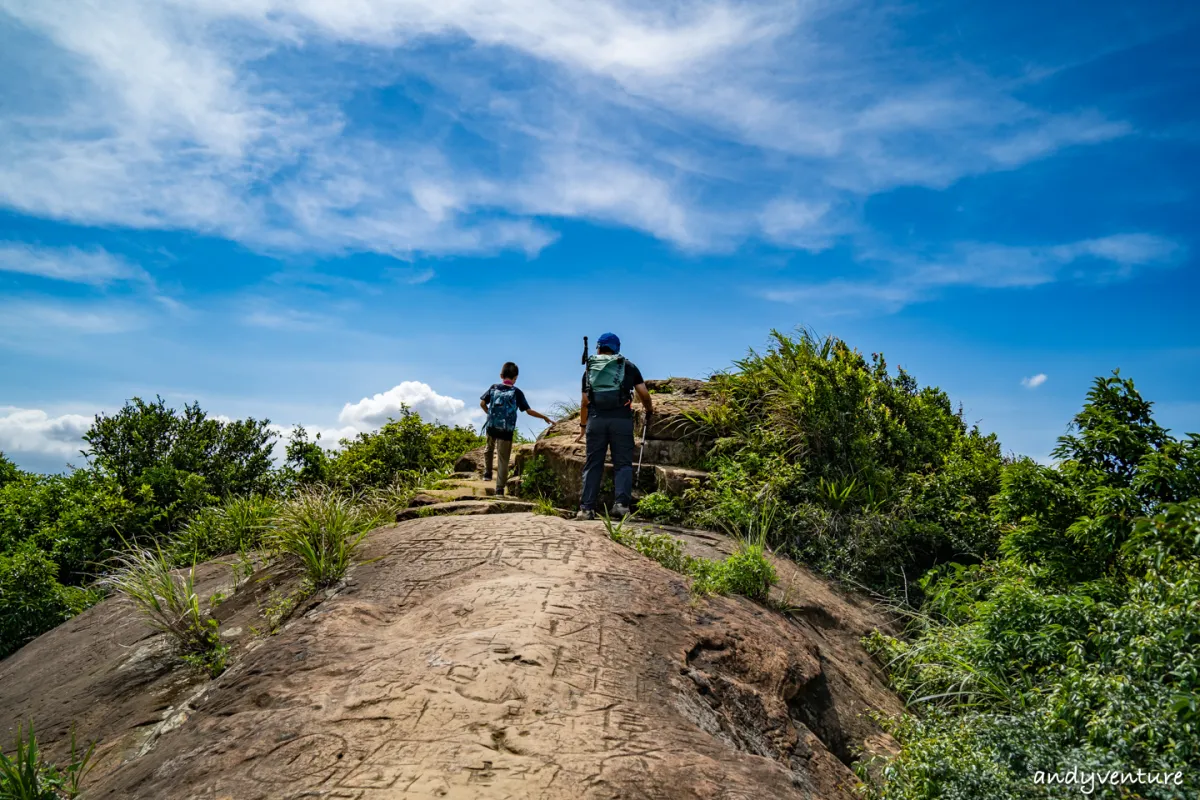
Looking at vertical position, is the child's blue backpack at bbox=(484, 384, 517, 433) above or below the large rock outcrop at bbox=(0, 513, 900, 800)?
above

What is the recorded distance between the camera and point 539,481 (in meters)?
11.5

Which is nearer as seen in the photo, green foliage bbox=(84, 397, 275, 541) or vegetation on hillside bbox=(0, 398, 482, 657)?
vegetation on hillside bbox=(0, 398, 482, 657)

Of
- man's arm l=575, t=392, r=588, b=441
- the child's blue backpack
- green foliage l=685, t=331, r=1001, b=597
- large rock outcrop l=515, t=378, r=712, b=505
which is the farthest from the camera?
the child's blue backpack

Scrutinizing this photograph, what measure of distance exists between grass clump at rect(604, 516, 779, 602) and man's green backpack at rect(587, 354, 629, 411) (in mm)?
2178

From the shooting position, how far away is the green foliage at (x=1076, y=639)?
4.21 m

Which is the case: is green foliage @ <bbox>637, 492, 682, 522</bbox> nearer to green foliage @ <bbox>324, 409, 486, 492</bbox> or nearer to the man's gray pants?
the man's gray pants

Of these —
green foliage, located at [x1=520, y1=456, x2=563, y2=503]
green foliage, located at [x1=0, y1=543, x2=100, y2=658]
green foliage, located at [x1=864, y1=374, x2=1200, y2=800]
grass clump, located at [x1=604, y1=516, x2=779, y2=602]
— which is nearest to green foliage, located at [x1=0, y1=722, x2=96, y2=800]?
grass clump, located at [x1=604, y1=516, x2=779, y2=602]

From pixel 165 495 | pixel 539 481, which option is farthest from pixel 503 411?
pixel 165 495

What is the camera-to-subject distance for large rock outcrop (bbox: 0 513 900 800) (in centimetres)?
402

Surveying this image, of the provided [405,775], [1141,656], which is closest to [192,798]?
[405,775]

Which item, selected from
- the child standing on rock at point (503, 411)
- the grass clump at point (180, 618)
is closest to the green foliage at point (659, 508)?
the child standing on rock at point (503, 411)

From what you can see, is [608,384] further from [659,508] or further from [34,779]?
[34,779]

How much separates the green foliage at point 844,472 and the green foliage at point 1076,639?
1159 millimetres

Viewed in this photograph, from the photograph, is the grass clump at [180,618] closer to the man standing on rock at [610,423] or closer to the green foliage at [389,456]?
the man standing on rock at [610,423]
